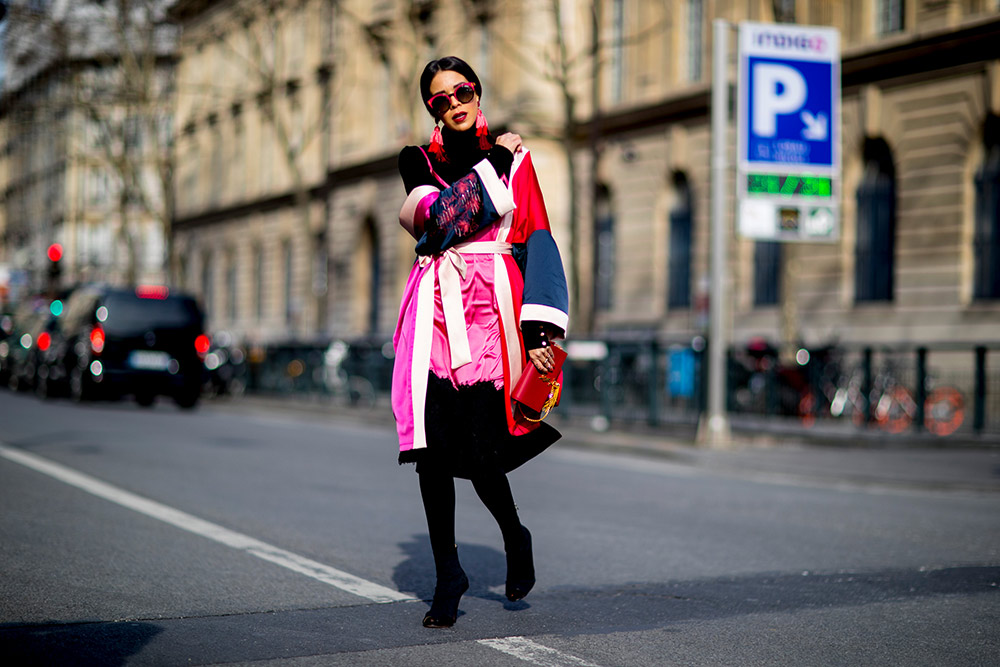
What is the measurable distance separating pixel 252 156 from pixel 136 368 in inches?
1270

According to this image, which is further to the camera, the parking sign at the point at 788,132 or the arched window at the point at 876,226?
the arched window at the point at 876,226

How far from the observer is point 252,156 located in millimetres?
52219

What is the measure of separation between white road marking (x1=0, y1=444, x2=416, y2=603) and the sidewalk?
599cm

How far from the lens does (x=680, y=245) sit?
29.2 metres

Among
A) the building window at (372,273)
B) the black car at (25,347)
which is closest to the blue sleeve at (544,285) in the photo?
the black car at (25,347)

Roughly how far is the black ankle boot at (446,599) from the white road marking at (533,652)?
7.7 inches

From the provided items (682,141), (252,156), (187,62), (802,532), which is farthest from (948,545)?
(187,62)

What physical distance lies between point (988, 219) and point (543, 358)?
770 inches

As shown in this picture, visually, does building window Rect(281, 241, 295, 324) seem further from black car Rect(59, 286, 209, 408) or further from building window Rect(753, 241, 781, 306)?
black car Rect(59, 286, 209, 408)

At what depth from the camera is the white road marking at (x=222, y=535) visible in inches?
219

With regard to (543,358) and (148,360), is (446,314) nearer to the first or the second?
(543,358)

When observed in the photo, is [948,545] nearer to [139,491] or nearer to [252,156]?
[139,491]

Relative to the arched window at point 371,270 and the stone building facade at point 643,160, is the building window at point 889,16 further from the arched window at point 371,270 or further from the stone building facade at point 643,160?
the arched window at point 371,270

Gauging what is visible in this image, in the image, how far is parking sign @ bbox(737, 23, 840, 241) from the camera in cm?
1530
